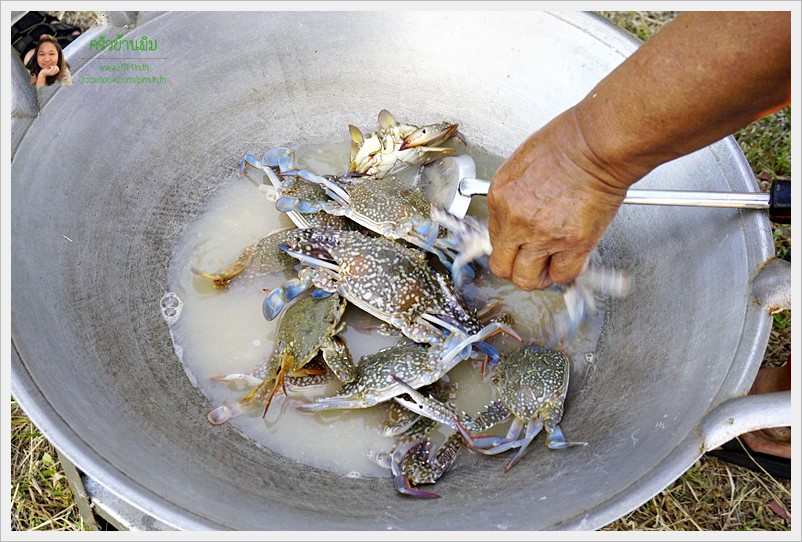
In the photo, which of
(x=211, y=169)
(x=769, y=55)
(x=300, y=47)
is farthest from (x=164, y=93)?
(x=769, y=55)

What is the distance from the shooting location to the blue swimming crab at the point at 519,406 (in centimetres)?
191

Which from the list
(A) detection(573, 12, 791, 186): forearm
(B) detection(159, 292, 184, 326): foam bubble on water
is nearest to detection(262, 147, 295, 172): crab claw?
(B) detection(159, 292, 184, 326): foam bubble on water

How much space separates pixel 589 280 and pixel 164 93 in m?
1.57

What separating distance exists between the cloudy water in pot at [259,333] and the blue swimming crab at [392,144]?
29 centimetres

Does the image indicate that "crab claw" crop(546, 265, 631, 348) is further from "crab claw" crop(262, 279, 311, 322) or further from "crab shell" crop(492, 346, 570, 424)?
"crab claw" crop(262, 279, 311, 322)

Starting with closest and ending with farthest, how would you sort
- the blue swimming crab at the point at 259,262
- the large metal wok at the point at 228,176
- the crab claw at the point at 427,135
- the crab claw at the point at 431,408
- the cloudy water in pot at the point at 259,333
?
the large metal wok at the point at 228,176, the crab claw at the point at 431,408, the cloudy water in pot at the point at 259,333, the blue swimming crab at the point at 259,262, the crab claw at the point at 427,135

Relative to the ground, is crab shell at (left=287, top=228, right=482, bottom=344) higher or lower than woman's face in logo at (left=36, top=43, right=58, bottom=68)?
lower

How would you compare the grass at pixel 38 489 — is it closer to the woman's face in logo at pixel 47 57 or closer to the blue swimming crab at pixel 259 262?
the blue swimming crab at pixel 259 262

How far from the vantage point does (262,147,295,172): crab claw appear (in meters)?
2.40

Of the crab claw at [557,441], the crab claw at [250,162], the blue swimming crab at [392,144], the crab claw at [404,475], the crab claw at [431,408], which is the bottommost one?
the crab claw at [404,475]

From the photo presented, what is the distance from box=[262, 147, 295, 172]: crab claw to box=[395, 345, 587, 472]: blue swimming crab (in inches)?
37.2

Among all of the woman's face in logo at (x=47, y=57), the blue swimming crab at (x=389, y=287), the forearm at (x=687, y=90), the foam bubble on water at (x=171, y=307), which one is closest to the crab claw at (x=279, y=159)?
the blue swimming crab at (x=389, y=287)

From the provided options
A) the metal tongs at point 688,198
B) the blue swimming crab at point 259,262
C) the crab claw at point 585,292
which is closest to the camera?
the metal tongs at point 688,198

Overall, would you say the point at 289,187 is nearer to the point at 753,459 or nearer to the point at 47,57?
the point at 47,57
